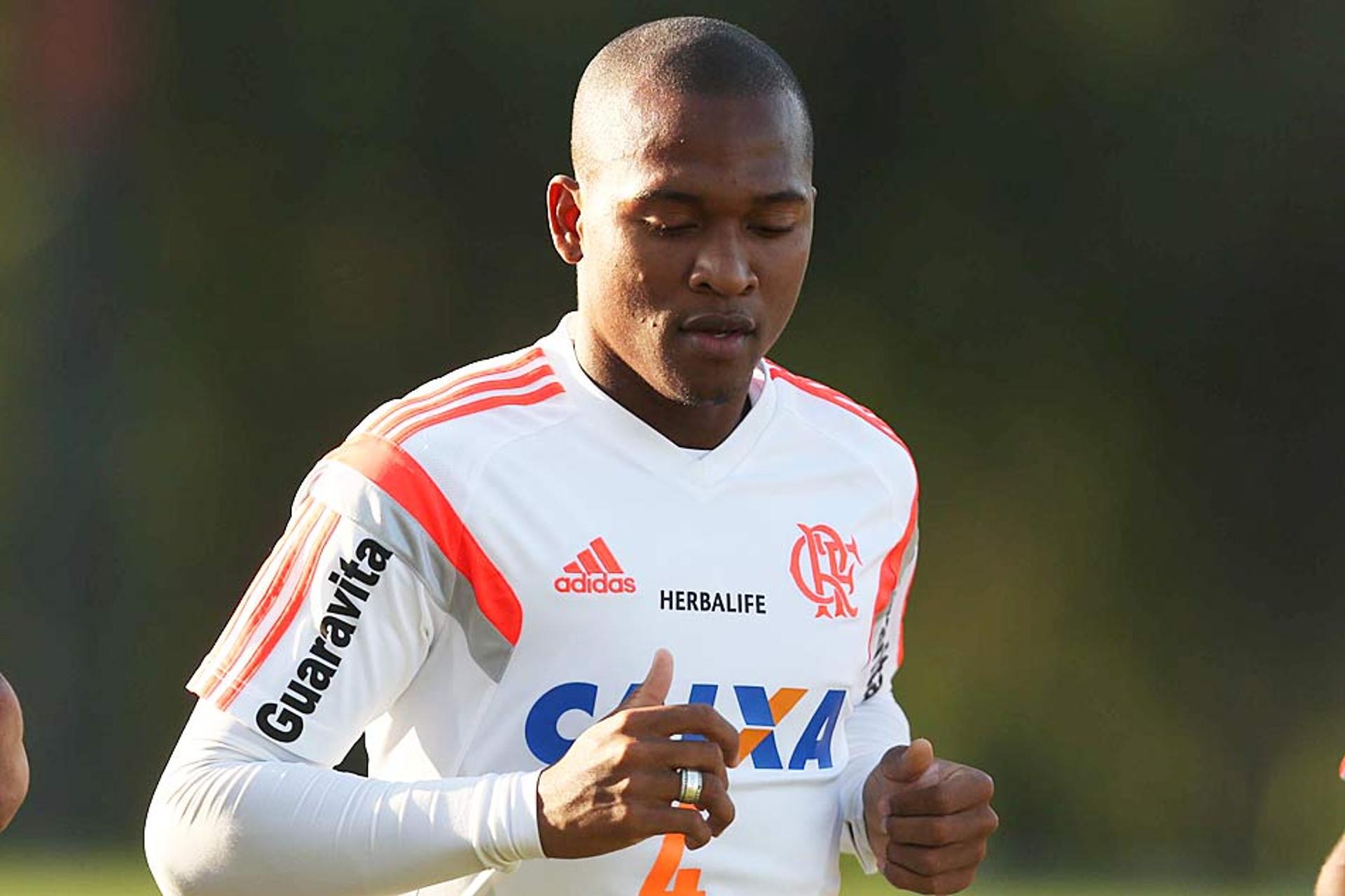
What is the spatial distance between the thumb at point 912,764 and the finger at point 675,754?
0.48 metres

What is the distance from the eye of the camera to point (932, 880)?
10.2 feet

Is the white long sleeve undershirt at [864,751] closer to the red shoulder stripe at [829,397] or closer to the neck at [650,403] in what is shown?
the red shoulder stripe at [829,397]

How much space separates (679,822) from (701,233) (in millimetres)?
802

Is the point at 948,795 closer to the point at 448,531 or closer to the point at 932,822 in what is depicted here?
the point at 932,822

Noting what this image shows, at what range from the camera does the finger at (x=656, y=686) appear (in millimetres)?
2809

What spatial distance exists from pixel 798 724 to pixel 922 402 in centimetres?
714

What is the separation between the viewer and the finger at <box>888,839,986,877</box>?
3.10 meters

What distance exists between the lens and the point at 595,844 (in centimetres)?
275

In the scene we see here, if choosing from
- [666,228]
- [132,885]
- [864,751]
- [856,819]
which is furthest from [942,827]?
[132,885]

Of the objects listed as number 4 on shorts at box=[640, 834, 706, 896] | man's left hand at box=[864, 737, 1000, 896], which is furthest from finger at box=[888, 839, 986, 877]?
number 4 on shorts at box=[640, 834, 706, 896]

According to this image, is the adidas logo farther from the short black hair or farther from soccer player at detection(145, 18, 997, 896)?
the short black hair

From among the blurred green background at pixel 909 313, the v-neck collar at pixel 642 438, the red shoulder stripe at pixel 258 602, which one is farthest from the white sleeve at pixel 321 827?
the blurred green background at pixel 909 313

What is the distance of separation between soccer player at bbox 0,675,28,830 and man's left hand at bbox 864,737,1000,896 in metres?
1.18

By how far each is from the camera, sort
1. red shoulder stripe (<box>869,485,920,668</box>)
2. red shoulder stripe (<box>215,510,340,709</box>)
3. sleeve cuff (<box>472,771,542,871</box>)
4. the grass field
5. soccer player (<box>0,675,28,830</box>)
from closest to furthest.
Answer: soccer player (<box>0,675,28,830</box>) < sleeve cuff (<box>472,771,542,871</box>) < red shoulder stripe (<box>215,510,340,709</box>) < red shoulder stripe (<box>869,485,920,668</box>) < the grass field
